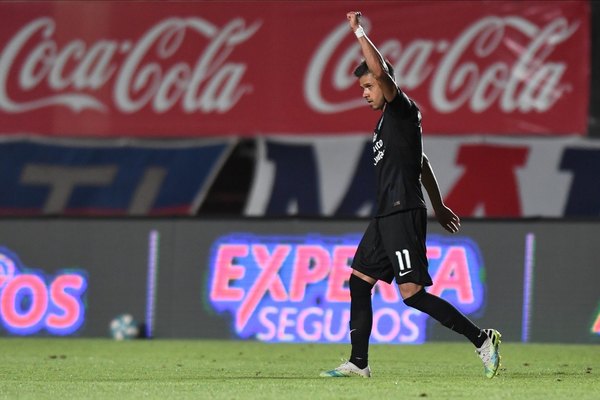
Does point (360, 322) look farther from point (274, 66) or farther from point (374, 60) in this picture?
point (274, 66)

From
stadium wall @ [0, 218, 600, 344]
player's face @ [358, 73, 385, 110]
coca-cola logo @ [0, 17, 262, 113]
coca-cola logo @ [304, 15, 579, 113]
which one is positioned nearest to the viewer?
player's face @ [358, 73, 385, 110]

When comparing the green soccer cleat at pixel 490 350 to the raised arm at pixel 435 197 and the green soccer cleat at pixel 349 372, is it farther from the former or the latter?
the raised arm at pixel 435 197

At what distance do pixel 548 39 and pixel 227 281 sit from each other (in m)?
4.28

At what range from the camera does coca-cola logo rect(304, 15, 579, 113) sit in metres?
14.9

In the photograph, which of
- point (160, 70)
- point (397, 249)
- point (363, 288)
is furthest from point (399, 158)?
point (160, 70)

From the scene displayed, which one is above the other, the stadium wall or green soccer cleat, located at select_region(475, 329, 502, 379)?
the stadium wall

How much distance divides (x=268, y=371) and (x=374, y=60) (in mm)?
2586

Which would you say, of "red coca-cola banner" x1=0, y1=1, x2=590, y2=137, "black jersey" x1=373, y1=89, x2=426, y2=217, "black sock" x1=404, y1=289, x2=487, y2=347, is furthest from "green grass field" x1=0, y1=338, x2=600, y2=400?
"red coca-cola banner" x1=0, y1=1, x2=590, y2=137

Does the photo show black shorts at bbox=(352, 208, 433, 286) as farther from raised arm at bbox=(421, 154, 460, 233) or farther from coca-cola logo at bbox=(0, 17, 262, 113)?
coca-cola logo at bbox=(0, 17, 262, 113)

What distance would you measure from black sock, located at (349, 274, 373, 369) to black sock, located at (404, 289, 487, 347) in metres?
0.36

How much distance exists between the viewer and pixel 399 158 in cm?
848

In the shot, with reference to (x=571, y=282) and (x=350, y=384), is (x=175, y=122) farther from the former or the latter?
(x=350, y=384)

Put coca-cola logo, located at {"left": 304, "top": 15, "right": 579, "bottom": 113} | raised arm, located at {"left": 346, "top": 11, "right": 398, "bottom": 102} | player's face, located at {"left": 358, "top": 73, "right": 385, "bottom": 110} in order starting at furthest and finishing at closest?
coca-cola logo, located at {"left": 304, "top": 15, "right": 579, "bottom": 113} < player's face, located at {"left": 358, "top": 73, "right": 385, "bottom": 110} < raised arm, located at {"left": 346, "top": 11, "right": 398, "bottom": 102}

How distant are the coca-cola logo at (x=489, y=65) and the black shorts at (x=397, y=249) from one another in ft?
21.9
